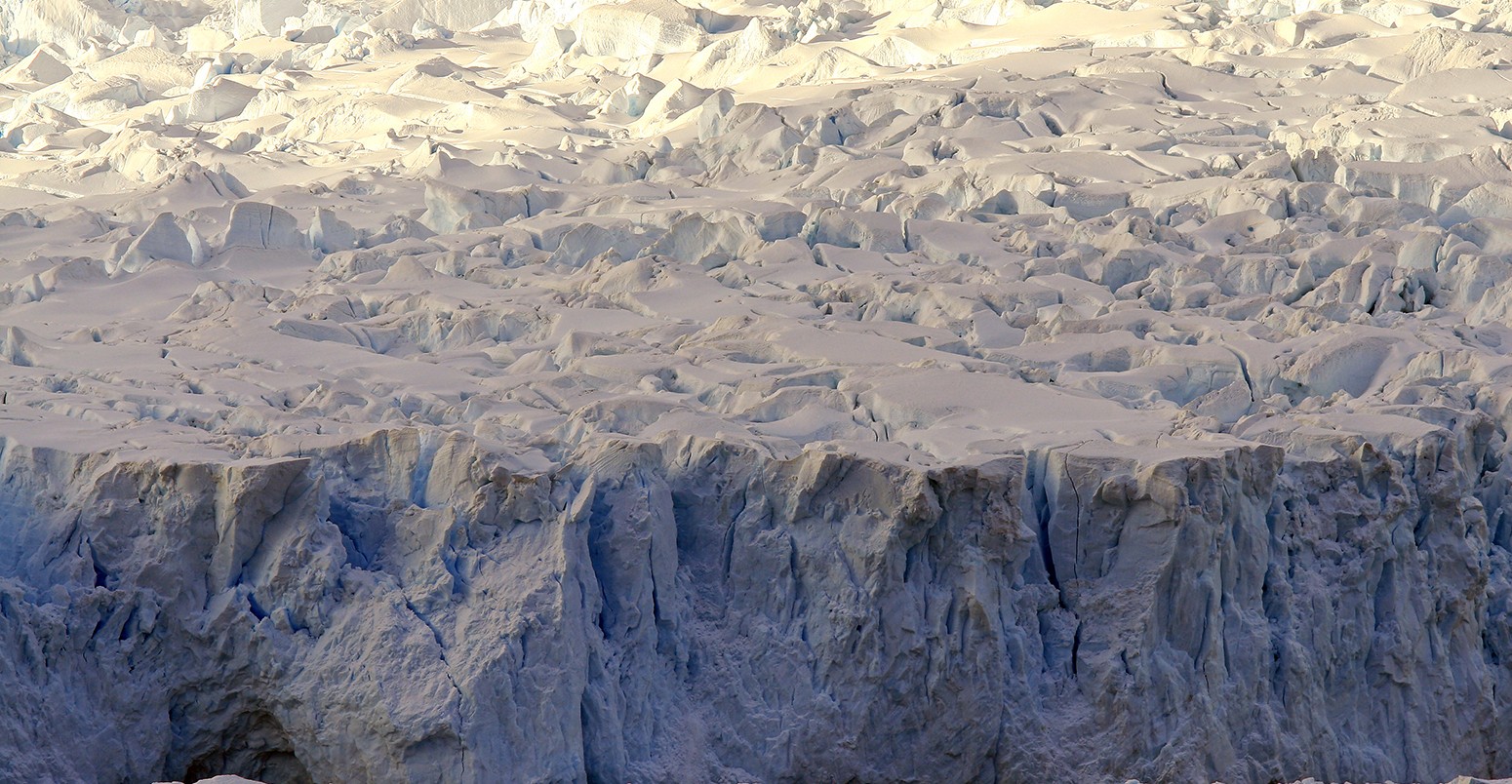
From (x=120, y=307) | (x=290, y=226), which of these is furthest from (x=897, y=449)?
(x=290, y=226)

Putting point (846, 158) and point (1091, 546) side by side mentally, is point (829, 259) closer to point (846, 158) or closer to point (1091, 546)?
point (846, 158)

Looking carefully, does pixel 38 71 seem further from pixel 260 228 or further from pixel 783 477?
pixel 783 477

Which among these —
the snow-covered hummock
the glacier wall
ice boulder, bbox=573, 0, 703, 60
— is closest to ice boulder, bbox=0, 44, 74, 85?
ice boulder, bbox=573, 0, 703, 60

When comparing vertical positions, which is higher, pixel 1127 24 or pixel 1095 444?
pixel 1095 444

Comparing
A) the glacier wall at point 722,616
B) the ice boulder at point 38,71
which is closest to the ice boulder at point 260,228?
the glacier wall at point 722,616

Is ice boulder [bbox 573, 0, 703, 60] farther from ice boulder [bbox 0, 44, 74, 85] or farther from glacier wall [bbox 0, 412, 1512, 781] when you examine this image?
glacier wall [bbox 0, 412, 1512, 781]

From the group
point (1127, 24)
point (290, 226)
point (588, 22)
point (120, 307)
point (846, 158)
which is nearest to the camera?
point (120, 307)

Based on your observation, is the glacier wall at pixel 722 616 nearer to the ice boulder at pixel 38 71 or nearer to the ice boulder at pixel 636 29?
the ice boulder at pixel 636 29
